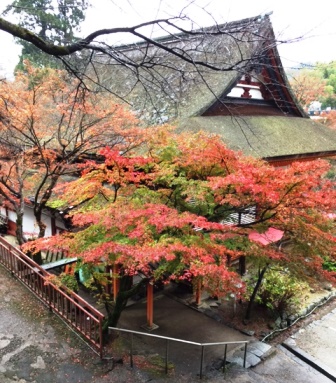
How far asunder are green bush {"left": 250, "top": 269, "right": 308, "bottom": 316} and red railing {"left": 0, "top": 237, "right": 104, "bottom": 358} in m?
5.00

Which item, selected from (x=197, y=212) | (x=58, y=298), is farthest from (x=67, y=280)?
(x=197, y=212)

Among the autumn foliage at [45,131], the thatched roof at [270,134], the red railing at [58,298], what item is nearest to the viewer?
the red railing at [58,298]

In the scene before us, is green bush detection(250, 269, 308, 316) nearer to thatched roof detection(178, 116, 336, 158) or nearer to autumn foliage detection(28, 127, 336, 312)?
autumn foliage detection(28, 127, 336, 312)

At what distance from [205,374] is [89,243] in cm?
361

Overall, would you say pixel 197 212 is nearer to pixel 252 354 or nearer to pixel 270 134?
pixel 252 354

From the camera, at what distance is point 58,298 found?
7.68 meters

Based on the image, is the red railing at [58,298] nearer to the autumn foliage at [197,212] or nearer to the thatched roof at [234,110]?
the autumn foliage at [197,212]

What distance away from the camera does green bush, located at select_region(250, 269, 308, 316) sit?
978 cm

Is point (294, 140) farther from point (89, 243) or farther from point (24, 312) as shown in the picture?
point (24, 312)

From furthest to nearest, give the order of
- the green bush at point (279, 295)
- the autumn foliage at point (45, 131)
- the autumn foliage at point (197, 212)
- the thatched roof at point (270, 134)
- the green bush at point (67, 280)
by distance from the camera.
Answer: the thatched roof at point (270, 134) → the green bush at point (279, 295) → the autumn foliage at point (45, 131) → the green bush at point (67, 280) → the autumn foliage at point (197, 212)

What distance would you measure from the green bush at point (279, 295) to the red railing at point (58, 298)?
500 cm

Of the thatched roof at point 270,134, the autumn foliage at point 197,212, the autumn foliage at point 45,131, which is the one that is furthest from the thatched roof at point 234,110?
the autumn foliage at point 197,212

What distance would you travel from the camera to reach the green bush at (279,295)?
9.78 metres

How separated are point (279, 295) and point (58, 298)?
241 inches
